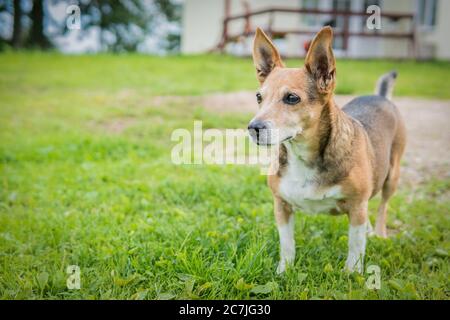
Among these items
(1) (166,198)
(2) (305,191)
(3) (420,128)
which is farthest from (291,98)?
(3) (420,128)

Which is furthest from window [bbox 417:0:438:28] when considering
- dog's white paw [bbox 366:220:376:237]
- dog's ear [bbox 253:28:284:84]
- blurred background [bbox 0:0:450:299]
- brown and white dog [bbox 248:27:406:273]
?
dog's ear [bbox 253:28:284:84]

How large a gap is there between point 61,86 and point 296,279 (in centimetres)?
952

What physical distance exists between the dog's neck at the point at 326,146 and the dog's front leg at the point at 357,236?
0.33 m

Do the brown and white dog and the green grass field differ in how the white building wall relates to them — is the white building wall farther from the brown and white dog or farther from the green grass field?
the brown and white dog

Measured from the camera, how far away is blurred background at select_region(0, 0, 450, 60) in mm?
16766

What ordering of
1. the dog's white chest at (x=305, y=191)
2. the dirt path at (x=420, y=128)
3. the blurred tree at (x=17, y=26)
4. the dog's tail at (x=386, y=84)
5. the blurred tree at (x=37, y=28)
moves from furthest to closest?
the blurred tree at (x=37, y=28)
the blurred tree at (x=17, y=26)
the dirt path at (x=420, y=128)
the dog's tail at (x=386, y=84)
the dog's white chest at (x=305, y=191)

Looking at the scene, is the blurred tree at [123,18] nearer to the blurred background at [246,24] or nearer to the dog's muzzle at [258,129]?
the blurred background at [246,24]

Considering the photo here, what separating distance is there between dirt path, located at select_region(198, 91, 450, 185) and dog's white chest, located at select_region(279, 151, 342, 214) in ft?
9.77

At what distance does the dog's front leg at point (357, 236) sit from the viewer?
11.6 ft

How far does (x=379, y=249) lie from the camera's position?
414 centimetres

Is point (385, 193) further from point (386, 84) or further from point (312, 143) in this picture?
point (312, 143)

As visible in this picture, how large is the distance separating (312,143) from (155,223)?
185 centimetres

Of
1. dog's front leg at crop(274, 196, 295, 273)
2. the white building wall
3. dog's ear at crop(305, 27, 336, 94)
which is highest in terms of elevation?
the white building wall

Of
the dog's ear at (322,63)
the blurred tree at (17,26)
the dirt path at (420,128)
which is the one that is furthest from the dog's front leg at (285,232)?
the blurred tree at (17,26)
